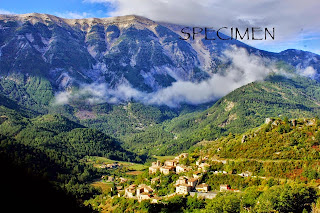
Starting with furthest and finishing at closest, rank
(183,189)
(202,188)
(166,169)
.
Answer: (166,169)
(202,188)
(183,189)

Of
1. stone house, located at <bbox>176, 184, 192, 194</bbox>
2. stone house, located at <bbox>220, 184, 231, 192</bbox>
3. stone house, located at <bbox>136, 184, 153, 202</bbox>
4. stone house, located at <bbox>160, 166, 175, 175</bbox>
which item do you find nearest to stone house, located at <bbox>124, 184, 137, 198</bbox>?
stone house, located at <bbox>136, 184, 153, 202</bbox>

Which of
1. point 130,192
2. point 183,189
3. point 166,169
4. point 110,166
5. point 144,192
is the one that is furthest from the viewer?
point 110,166

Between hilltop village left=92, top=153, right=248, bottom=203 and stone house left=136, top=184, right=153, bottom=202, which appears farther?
stone house left=136, top=184, right=153, bottom=202

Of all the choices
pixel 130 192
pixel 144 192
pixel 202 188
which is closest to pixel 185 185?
pixel 202 188

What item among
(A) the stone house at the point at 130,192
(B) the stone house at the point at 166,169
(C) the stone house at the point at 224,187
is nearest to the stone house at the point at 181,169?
(B) the stone house at the point at 166,169

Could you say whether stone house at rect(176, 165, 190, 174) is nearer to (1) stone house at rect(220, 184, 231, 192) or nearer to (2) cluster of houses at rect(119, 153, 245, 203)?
(2) cluster of houses at rect(119, 153, 245, 203)

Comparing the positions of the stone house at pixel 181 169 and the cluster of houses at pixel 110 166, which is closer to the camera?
the stone house at pixel 181 169

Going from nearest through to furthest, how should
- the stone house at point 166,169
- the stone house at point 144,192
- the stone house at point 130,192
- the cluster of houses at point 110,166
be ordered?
the stone house at point 144,192 → the stone house at point 130,192 → the stone house at point 166,169 → the cluster of houses at point 110,166

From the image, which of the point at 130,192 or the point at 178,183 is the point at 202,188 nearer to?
the point at 178,183

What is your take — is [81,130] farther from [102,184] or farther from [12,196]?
[12,196]

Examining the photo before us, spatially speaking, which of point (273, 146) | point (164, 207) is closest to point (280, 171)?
point (273, 146)

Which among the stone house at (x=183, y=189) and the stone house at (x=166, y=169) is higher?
the stone house at (x=166, y=169)

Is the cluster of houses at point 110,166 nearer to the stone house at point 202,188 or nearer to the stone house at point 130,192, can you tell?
the stone house at point 130,192
